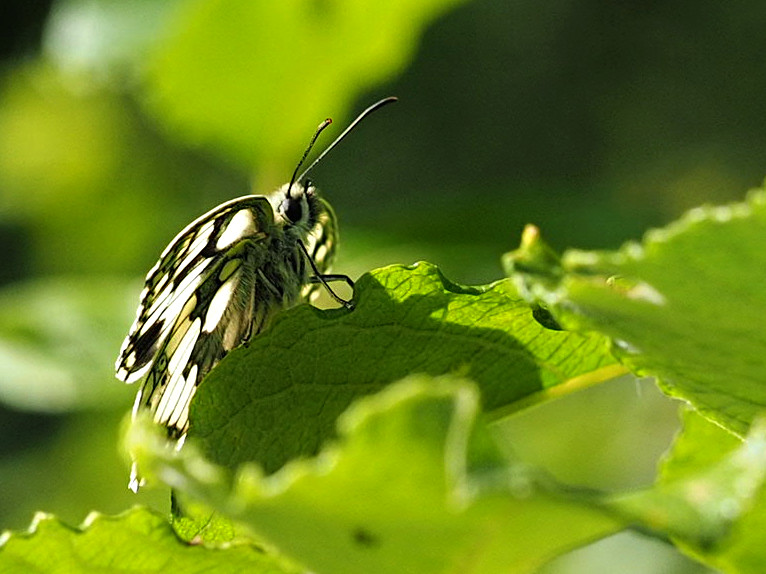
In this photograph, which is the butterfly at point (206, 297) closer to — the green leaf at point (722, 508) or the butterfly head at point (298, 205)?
the butterfly head at point (298, 205)

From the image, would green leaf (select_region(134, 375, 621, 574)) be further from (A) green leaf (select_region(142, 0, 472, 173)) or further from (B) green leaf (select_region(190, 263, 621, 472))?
(A) green leaf (select_region(142, 0, 472, 173))

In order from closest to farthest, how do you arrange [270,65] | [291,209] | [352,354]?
[352,354], [291,209], [270,65]

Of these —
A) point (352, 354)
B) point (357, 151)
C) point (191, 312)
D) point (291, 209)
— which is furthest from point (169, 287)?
point (357, 151)

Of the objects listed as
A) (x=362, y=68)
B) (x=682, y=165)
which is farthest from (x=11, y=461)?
(x=682, y=165)

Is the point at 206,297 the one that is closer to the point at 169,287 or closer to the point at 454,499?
the point at 169,287

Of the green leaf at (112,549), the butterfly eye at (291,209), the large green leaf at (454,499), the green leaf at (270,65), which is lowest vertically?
the large green leaf at (454,499)

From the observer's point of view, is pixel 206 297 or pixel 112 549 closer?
pixel 112 549

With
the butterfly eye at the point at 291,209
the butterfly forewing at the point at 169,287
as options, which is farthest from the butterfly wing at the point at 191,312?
the butterfly eye at the point at 291,209
